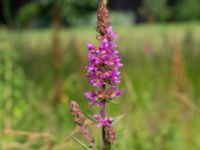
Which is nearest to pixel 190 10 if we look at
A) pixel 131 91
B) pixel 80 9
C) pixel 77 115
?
pixel 80 9

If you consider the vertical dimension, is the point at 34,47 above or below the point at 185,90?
above

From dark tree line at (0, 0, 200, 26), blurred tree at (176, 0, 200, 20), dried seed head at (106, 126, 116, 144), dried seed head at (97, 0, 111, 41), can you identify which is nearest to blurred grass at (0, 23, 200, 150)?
dried seed head at (106, 126, 116, 144)

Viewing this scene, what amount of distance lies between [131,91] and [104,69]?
135 inches

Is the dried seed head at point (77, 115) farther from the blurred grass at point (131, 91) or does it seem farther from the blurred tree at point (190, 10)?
the blurred tree at point (190, 10)

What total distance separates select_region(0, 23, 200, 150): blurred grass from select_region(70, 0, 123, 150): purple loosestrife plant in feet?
0.48

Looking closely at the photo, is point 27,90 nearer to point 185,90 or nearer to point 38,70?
point 185,90

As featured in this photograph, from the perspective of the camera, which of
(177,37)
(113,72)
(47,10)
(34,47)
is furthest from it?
(34,47)

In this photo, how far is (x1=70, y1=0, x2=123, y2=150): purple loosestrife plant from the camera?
2244mm

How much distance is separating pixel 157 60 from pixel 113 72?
8249mm

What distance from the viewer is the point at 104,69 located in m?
2.25

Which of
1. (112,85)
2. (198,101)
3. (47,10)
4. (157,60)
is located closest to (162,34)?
(157,60)

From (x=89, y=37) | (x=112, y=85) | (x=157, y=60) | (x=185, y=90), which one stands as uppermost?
(x=89, y=37)

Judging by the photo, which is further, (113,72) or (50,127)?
(50,127)

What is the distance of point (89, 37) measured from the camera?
1251 centimetres
